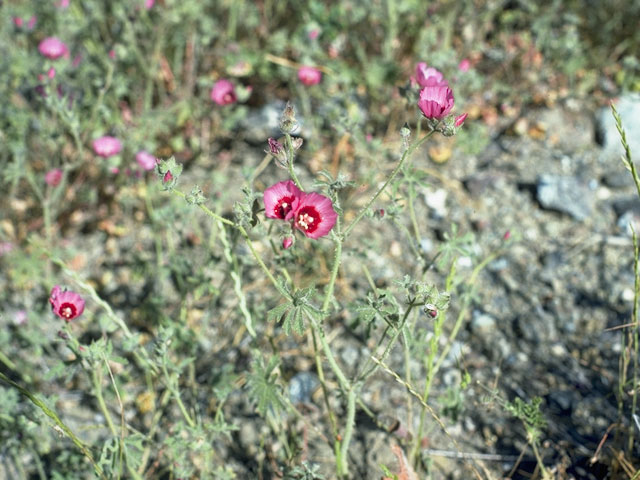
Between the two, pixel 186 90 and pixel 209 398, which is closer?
pixel 209 398

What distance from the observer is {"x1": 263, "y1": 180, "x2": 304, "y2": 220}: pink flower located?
Answer: 1487 mm

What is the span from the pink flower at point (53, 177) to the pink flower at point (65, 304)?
128cm

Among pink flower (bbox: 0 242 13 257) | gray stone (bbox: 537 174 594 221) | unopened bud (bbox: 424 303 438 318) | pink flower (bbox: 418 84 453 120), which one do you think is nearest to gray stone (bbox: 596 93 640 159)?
gray stone (bbox: 537 174 594 221)

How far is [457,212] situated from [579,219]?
55 centimetres

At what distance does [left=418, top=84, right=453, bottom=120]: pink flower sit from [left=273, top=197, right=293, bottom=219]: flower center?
1.26 ft

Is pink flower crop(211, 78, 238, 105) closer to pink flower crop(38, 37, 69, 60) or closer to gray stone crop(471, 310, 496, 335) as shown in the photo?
pink flower crop(38, 37, 69, 60)

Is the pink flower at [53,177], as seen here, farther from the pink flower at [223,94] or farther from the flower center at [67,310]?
the flower center at [67,310]

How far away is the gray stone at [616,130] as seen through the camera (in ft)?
10.2

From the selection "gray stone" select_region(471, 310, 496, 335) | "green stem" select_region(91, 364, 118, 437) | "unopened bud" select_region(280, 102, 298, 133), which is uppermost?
"unopened bud" select_region(280, 102, 298, 133)

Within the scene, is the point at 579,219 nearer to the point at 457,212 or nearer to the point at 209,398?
the point at 457,212

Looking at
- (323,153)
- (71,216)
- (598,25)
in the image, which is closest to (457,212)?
(323,153)

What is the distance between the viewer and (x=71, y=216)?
128 inches

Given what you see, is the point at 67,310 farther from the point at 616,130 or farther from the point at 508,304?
the point at 616,130

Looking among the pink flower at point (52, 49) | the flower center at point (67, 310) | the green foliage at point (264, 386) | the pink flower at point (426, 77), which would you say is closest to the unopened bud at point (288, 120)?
the pink flower at point (426, 77)
